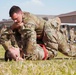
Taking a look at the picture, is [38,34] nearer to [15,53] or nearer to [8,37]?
[8,37]

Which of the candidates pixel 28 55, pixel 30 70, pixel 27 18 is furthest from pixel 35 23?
pixel 30 70

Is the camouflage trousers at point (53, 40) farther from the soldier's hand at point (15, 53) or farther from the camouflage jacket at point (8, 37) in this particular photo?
the soldier's hand at point (15, 53)

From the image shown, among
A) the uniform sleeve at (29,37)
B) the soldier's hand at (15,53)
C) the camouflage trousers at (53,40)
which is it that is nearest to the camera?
the soldier's hand at (15,53)

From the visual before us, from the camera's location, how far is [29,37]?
618 centimetres

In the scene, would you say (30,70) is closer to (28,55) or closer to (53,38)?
(28,55)

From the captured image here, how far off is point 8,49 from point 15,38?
664mm

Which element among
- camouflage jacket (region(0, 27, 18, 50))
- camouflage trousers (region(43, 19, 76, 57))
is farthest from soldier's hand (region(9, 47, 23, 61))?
camouflage trousers (region(43, 19, 76, 57))

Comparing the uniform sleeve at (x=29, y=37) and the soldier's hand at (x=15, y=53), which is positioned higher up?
the uniform sleeve at (x=29, y=37)

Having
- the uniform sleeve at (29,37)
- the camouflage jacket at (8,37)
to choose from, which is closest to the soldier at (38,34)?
the uniform sleeve at (29,37)

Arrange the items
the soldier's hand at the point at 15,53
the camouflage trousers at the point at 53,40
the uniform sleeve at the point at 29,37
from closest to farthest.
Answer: the soldier's hand at the point at 15,53 → the uniform sleeve at the point at 29,37 → the camouflage trousers at the point at 53,40

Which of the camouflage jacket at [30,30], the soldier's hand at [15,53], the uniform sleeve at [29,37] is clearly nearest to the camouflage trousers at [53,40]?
the camouflage jacket at [30,30]

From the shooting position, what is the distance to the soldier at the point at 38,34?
6.21 meters

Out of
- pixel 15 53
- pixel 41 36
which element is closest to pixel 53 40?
pixel 41 36

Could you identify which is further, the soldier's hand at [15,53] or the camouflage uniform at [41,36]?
the camouflage uniform at [41,36]
